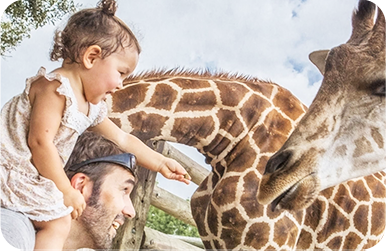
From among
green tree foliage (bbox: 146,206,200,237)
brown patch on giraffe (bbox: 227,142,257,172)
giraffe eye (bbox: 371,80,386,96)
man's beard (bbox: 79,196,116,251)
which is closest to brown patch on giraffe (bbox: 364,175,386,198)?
brown patch on giraffe (bbox: 227,142,257,172)

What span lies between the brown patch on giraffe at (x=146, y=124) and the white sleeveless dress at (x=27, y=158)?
1.04 ft

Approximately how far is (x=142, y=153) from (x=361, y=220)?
1.48 feet

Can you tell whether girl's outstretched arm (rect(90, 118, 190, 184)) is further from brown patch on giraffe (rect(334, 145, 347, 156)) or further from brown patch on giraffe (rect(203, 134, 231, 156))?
brown patch on giraffe (rect(203, 134, 231, 156))

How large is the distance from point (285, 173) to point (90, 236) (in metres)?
0.20

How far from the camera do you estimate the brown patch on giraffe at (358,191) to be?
854 mm

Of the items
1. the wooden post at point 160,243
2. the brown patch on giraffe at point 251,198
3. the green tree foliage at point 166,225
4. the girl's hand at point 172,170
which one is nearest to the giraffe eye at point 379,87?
the girl's hand at point 172,170

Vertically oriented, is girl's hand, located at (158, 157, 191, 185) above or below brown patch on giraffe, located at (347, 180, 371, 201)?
below

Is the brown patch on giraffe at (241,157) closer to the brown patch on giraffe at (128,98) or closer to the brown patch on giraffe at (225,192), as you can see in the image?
the brown patch on giraffe at (225,192)

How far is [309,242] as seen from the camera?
2.67ft

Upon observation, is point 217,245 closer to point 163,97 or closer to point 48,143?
point 163,97

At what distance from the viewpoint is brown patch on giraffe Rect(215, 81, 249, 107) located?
85cm

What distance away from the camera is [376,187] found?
89 centimetres

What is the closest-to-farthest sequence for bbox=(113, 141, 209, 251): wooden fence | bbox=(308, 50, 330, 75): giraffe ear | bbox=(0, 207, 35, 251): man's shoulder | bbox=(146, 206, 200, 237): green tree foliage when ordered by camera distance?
1. bbox=(0, 207, 35, 251): man's shoulder
2. bbox=(308, 50, 330, 75): giraffe ear
3. bbox=(113, 141, 209, 251): wooden fence
4. bbox=(146, 206, 200, 237): green tree foliage

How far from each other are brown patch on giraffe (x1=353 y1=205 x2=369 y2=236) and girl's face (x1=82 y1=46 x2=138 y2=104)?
1.72 feet
